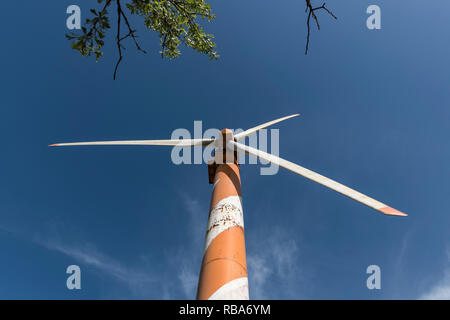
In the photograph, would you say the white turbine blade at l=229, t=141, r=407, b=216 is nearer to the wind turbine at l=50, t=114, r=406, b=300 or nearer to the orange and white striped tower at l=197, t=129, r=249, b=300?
the wind turbine at l=50, t=114, r=406, b=300

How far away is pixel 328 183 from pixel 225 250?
11.8ft

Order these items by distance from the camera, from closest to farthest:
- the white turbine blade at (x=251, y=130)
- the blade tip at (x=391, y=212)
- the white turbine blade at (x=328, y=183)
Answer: the blade tip at (x=391, y=212) < the white turbine blade at (x=328, y=183) < the white turbine blade at (x=251, y=130)

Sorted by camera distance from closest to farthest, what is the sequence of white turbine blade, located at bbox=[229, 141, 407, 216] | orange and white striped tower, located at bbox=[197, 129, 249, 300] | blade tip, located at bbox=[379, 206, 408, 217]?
orange and white striped tower, located at bbox=[197, 129, 249, 300]
blade tip, located at bbox=[379, 206, 408, 217]
white turbine blade, located at bbox=[229, 141, 407, 216]

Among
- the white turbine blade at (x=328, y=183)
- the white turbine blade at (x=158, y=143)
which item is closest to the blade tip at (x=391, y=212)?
the white turbine blade at (x=328, y=183)

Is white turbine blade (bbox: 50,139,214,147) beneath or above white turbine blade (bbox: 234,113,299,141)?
beneath

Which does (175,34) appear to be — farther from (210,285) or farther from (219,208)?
(210,285)

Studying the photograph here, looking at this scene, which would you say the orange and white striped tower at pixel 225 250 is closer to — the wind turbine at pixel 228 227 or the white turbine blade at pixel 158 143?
the wind turbine at pixel 228 227

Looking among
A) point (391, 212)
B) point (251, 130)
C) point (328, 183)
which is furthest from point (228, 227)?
point (251, 130)

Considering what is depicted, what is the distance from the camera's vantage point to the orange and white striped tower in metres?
3.74

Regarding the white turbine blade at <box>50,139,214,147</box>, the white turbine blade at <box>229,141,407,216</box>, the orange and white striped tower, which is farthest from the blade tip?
the white turbine blade at <box>50,139,214,147</box>

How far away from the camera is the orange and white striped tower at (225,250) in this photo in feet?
12.3

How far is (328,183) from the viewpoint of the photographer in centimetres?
596
